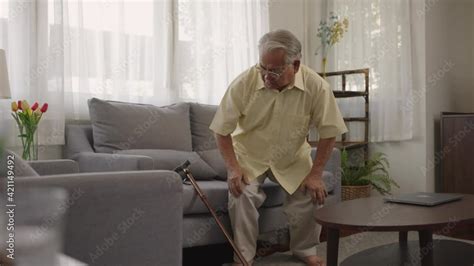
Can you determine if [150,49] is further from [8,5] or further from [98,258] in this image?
[98,258]

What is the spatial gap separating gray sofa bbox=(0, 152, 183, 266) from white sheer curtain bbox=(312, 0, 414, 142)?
9.13ft

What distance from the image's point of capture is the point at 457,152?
12.1 feet

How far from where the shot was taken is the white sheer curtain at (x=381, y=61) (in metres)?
3.88

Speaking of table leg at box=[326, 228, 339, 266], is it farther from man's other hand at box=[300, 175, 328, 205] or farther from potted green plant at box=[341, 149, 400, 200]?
potted green plant at box=[341, 149, 400, 200]

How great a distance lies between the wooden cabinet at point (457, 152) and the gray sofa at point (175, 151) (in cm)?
121

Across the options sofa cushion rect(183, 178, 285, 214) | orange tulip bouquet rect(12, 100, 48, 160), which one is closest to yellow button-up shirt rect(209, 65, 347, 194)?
sofa cushion rect(183, 178, 285, 214)

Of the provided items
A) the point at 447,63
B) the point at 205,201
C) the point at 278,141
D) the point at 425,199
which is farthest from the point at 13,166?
the point at 447,63

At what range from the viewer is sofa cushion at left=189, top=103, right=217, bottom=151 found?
3.07 metres

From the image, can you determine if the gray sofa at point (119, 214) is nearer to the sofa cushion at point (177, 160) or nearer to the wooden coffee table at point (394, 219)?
the wooden coffee table at point (394, 219)

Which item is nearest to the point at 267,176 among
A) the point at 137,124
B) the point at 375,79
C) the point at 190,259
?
the point at 190,259

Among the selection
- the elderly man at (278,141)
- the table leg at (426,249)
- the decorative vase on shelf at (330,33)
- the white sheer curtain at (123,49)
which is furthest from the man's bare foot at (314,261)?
the decorative vase on shelf at (330,33)

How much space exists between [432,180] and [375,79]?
2.90ft

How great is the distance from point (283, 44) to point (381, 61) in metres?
1.94

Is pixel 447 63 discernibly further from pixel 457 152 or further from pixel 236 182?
pixel 236 182
